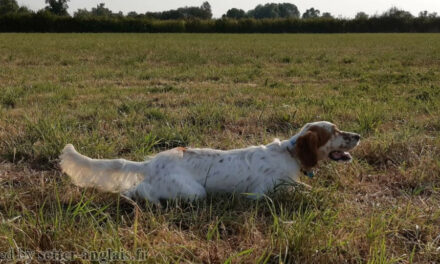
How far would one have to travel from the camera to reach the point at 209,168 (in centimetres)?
333

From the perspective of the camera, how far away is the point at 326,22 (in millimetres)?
57906

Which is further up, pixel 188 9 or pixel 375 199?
pixel 188 9

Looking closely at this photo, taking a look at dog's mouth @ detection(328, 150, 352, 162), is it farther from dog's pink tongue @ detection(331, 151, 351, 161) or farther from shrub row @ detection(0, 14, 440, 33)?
shrub row @ detection(0, 14, 440, 33)

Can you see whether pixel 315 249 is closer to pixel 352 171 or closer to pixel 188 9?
pixel 352 171

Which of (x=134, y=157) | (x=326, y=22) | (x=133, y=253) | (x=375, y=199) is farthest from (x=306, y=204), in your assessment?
(x=326, y=22)

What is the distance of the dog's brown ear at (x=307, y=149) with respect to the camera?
339cm

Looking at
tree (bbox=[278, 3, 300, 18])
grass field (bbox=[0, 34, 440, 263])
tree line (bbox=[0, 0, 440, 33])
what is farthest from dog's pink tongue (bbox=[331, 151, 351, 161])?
tree (bbox=[278, 3, 300, 18])

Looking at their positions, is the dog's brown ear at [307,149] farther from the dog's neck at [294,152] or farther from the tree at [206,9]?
the tree at [206,9]

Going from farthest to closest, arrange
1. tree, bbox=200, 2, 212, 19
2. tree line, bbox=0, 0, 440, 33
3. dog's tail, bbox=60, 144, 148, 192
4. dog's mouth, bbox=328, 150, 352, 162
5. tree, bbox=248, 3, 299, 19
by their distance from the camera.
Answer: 1. tree, bbox=248, 3, 299, 19
2. tree, bbox=200, 2, 212, 19
3. tree line, bbox=0, 0, 440, 33
4. dog's mouth, bbox=328, 150, 352, 162
5. dog's tail, bbox=60, 144, 148, 192

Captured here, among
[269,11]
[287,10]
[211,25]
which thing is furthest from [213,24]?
[287,10]

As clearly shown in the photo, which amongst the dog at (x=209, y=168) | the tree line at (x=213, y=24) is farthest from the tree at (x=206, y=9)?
the dog at (x=209, y=168)

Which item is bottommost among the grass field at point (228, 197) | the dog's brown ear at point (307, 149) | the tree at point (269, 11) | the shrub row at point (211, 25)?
the grass field at point (228, 197)

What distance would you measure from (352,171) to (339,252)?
1.55 m

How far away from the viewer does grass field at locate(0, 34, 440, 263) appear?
2.36 meters
